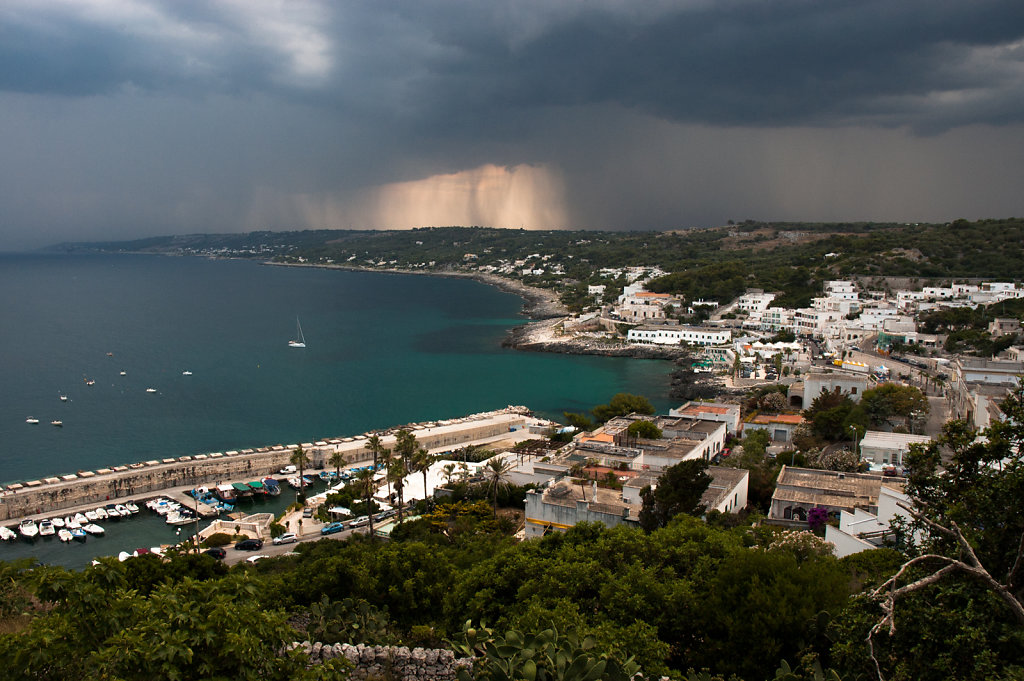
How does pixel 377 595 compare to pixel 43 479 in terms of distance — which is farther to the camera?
pixel 43 479

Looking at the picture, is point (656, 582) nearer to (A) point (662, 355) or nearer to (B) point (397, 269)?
(A) point (662, 355)

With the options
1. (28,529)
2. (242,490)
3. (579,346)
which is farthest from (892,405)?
(579,346)

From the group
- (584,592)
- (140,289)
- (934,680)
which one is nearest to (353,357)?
(584,592)

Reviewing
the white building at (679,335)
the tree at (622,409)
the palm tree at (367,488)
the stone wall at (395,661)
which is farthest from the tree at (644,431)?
the white building at (679,335)

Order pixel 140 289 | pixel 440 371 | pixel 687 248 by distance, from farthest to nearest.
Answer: pixel 687 248, pixel 140 289, pixel 440 371

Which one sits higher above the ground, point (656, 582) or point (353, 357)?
point (656, 582)

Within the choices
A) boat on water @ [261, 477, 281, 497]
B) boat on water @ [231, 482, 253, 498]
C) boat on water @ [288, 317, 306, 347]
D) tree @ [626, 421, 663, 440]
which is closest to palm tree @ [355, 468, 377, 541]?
boat on water @ [261, 477, 281, 497]

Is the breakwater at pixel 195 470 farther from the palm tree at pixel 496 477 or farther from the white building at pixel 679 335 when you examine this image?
the white building at pixel 679 335
